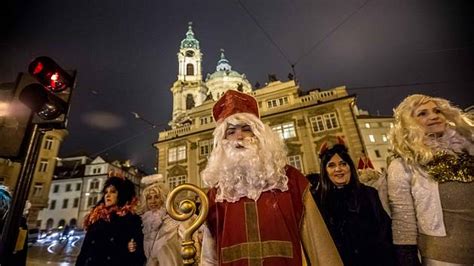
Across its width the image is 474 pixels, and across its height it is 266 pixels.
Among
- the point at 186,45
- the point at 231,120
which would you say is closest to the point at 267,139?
the point at 231,120

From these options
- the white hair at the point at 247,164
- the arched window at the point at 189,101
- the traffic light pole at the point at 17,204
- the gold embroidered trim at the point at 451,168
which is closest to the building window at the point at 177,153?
the arched window at the point at 189,101

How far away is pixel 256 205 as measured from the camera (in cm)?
158

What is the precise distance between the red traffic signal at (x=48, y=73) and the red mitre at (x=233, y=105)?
197 cm

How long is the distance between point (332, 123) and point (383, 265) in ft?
51.1

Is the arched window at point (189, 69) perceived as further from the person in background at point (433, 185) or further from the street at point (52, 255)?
the person in background at point (433, 185)

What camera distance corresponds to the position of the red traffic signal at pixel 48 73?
2503 mm

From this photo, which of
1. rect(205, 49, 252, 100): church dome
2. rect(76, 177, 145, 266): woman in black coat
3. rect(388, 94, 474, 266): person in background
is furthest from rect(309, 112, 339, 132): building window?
rect(205, 49, 252, 100): church dome

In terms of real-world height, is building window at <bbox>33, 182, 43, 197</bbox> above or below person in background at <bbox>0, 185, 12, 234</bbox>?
above

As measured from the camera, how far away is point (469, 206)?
1.59m

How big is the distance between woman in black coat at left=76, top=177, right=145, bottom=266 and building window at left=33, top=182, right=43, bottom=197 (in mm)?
27320

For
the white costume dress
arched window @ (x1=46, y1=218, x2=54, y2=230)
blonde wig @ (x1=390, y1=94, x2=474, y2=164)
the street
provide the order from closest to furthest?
Result: blonde wig @ (x1=390, y1=94, x2=474, y2=164)
the white costume dress
the street
arched window @ (x1=46, y1=218, x2=54, y2=230)

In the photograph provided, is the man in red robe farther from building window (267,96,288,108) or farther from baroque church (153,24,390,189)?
building window (267,96,288,108)

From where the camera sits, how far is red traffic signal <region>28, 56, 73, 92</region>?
2503 mm

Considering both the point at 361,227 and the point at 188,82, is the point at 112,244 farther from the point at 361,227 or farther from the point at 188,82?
the point at 188,82
